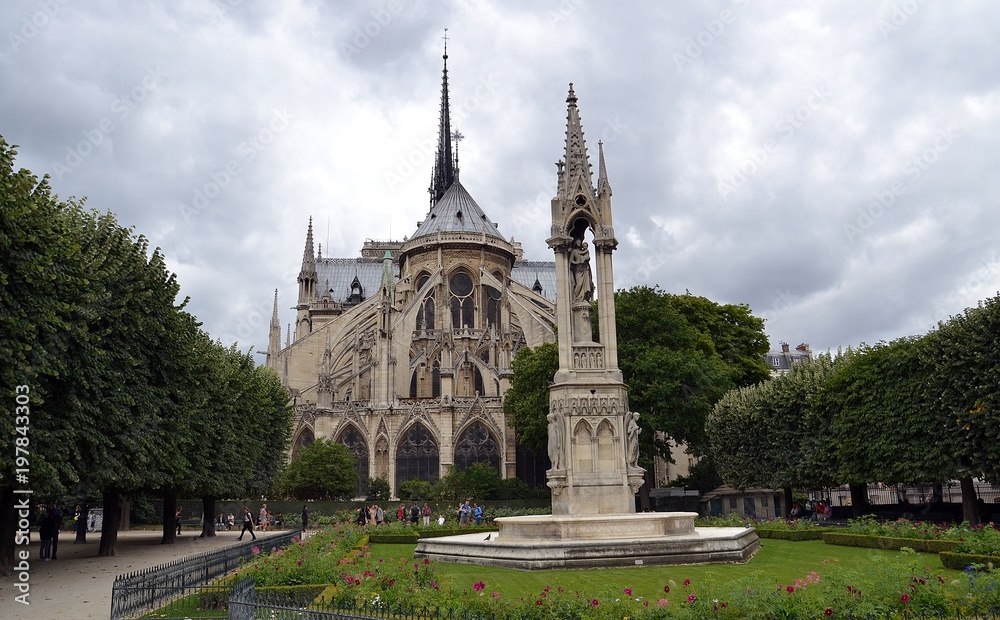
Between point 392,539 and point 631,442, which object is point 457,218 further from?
point 631,442

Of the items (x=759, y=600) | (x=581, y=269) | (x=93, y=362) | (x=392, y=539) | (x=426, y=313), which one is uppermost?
(x=426, y=313)

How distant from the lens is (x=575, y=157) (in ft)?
58.7

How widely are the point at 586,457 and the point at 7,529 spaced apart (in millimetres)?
13073

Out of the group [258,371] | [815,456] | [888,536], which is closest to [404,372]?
[258,371]

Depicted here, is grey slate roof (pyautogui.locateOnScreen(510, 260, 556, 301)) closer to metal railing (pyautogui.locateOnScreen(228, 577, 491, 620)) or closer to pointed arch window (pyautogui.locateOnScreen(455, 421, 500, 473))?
pointed arch window (pyautogui.locateOnScreen(455, 421, 500, 473))

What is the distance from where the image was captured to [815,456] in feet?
89.8

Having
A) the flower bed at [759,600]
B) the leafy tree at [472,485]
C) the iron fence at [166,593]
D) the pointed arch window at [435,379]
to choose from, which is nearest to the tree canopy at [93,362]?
the iron fence at [166,593]

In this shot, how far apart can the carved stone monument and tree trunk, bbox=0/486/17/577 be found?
30.4 feet

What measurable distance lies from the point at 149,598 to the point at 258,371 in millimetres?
24310

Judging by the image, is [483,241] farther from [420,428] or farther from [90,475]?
[90,475]

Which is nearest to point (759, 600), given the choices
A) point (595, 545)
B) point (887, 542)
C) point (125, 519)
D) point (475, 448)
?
point (595, 545)

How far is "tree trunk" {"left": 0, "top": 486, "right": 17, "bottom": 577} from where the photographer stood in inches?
697

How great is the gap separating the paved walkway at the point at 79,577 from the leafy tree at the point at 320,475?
637 inches

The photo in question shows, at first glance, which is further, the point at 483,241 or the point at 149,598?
the point at 483,241
